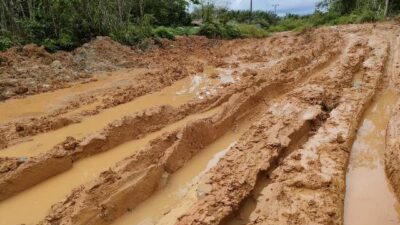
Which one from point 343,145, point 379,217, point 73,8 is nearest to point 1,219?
point 379,217

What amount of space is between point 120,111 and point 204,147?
303cm

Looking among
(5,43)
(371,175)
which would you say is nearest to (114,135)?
(371,175)

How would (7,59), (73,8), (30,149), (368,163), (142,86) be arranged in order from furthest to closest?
1. (73,8)
2. (7,59)
3. (142,86)
4. (30,149)
5. (368,163)

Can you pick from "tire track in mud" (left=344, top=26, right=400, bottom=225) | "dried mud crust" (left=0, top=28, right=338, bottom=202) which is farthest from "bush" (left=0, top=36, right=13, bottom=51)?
"tire track in mud" (left=344, top=26, right=400, bottom=225)

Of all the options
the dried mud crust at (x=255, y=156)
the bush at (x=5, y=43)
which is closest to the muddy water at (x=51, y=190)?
the dried mud crust at (x=255, y=156)

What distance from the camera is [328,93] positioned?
945 centimetres

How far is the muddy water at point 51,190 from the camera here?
16.7ft

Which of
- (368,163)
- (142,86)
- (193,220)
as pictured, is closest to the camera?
(193,220)

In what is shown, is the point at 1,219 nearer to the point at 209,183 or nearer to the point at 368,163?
the point at 209,183

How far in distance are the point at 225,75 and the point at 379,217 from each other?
371 inches

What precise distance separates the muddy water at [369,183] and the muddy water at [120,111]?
450 centimetres

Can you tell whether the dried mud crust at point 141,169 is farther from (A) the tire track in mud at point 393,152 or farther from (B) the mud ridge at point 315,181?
(A) the tire track in mud at point 393,152

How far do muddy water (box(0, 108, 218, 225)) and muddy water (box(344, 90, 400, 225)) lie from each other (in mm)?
3665

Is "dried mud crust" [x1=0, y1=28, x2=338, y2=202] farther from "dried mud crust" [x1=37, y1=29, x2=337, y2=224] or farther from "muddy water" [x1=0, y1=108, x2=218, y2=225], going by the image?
"dried mud crust" [x1=37, y1=29, x2=337, y2=224]
